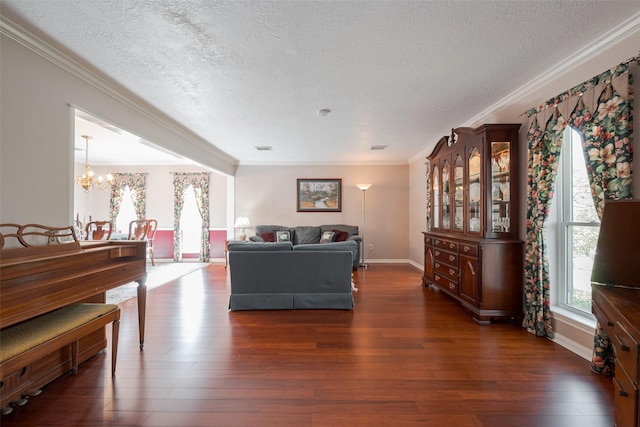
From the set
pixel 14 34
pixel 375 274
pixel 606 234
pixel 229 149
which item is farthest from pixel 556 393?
pixel 229 149

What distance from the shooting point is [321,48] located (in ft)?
7.75

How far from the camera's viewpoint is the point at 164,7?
188cm

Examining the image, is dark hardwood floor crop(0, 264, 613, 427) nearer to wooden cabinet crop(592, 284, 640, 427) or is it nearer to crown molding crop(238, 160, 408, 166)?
wooden cabinet crop(592, 284, 640, 427)

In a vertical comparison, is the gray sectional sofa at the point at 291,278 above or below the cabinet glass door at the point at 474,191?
below

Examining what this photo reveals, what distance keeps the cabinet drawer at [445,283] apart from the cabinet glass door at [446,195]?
0.75 metres

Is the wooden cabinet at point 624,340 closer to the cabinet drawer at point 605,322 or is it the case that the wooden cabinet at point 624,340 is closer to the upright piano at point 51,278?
the cabinet drawer at point 605,322

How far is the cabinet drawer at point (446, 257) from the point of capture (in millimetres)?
3852

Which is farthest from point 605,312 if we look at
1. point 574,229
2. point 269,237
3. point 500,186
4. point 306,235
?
point 269,237

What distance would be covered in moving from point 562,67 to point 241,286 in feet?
13.4

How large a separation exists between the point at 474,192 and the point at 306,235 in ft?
13.4

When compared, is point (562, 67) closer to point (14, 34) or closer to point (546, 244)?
point (546, 244)

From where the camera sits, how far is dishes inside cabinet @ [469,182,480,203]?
352cm

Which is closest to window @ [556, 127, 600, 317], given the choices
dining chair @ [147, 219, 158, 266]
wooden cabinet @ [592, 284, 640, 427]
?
wooden cabinet @ [592, 284, 640, 427]

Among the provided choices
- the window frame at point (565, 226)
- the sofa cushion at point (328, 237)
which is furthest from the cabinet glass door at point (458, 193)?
the sofa cushion at point (328, 237)
